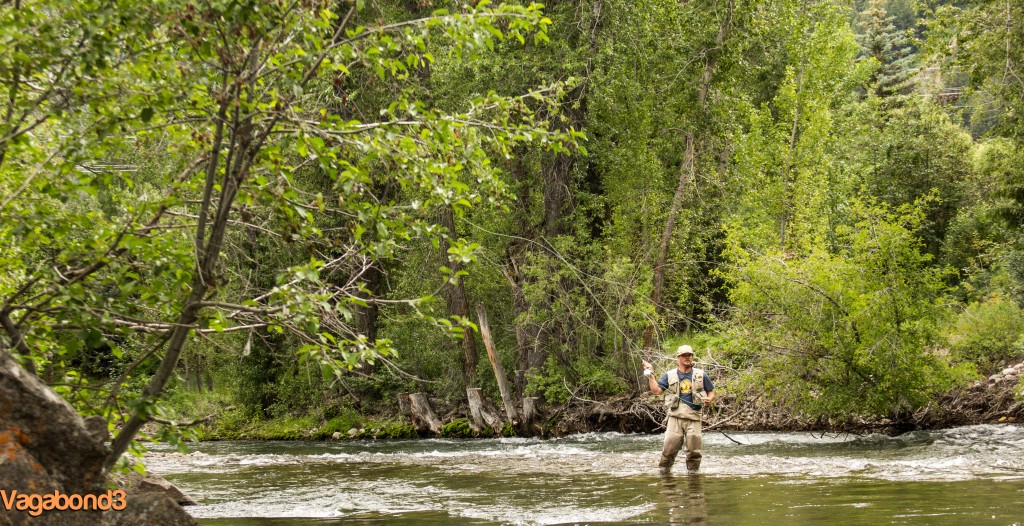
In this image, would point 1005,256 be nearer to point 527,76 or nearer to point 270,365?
point 527,76

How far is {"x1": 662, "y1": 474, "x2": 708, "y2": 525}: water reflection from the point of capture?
30.0ft

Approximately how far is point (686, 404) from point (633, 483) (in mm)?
1478

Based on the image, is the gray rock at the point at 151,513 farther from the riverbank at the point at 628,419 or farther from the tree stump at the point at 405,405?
the tree stump at the point at 405,405

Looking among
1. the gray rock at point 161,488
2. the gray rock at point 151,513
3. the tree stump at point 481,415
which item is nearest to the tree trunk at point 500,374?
the tree stump at point 481,415

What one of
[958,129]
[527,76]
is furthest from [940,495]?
[958,129]

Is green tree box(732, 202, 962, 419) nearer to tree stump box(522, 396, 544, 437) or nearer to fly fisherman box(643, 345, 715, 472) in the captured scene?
fly fisherman box(643, 345, 715, 472)

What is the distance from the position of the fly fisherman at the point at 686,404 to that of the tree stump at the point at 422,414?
12868 mm

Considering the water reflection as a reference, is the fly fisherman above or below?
above

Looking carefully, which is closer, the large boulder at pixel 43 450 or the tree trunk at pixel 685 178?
the large boulder at pixel 43 450

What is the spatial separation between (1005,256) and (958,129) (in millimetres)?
10178

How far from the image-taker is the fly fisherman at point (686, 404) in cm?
1328

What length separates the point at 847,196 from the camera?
122 ft

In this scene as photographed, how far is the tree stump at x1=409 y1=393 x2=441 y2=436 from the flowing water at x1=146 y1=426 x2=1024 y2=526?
5150 millimetres

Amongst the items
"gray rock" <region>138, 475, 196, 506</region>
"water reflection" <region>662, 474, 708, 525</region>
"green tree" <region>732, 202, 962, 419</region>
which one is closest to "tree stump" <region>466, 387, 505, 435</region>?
"green tree" <region>732, 202, 962, 419</region>
